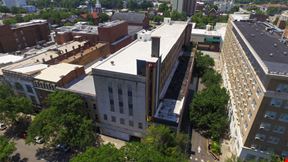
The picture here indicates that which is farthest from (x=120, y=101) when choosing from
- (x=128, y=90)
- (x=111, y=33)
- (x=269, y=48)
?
(x=111, y=33)

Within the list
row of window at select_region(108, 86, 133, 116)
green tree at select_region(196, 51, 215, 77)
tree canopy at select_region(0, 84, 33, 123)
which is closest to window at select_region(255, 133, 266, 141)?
row of window at select_region(108, 86, 133, 116)

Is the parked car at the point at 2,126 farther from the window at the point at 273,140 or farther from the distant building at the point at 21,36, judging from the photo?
the window at the point at 273,140

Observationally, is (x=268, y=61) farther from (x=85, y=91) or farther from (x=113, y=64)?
(x=85, y=91)

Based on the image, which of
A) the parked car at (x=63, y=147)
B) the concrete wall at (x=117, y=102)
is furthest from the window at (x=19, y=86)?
the concrete wall at (x=117, y=102)

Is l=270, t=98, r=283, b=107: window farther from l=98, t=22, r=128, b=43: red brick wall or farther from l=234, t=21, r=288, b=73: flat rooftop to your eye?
l=98, t=22, r=128, b=43: red brick wall

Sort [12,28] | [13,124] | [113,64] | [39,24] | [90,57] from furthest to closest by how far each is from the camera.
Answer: [39,24], [12,28], [90,57], [13,124], [113,64]

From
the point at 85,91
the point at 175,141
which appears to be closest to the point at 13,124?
the point at 85,91
